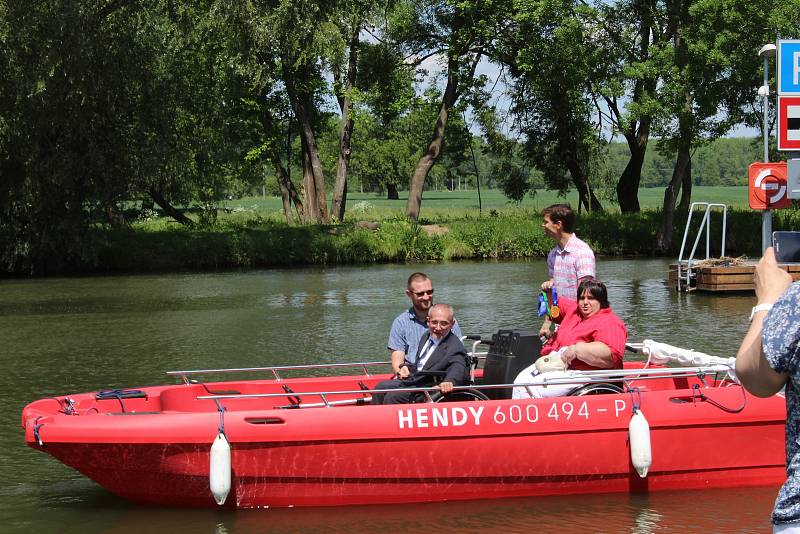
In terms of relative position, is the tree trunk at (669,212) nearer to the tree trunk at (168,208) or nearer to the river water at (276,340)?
the river water at (276,340)

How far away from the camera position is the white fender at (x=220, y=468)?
7.73 meters

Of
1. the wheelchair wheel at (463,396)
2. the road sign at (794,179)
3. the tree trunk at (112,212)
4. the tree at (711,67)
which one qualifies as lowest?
the wheelchair wheel at (463,396)

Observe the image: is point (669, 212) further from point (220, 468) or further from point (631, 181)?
point (220, 468)

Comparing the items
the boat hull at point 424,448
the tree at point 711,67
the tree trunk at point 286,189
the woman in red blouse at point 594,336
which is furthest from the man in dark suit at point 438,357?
the tree trunk at point 286,189

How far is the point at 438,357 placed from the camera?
8367 millimetres

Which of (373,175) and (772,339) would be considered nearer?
(772,339)

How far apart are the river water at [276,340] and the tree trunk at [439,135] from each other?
8133 millimetres

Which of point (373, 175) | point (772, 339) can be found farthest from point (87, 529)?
point (373, 175)

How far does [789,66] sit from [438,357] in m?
4.65

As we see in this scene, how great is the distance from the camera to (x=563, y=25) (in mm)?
35875

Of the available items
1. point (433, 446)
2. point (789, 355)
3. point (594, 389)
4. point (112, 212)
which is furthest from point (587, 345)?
point (112, 212)

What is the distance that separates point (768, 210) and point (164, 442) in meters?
8.43

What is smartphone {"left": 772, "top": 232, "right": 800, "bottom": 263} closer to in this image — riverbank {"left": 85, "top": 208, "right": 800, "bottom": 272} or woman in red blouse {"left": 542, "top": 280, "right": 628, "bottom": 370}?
woman in red blouse {"left": 542, "top": 280, "right": 628, "bottom": 370}

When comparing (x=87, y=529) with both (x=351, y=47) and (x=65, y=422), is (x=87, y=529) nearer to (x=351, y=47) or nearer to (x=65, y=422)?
(x=65, y=422)
